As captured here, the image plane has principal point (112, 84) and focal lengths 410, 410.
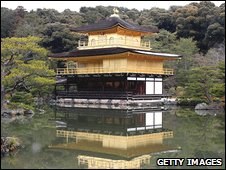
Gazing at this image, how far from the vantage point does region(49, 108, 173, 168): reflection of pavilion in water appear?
1256cm

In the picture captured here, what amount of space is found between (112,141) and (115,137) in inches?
45.2

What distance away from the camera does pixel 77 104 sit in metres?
35.9

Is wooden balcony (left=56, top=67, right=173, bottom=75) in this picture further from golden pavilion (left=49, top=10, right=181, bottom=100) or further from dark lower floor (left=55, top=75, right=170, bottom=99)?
dark lower floor (left=55, top=75, right=170, bottom=99)

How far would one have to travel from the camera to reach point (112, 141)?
16.1 meters

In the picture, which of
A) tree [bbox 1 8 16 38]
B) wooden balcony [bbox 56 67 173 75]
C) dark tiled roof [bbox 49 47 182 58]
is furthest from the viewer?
tree [bbox 1 8 16 38]

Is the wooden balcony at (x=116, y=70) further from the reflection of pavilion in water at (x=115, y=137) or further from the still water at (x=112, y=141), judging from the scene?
the still water at (x=112, y=141)

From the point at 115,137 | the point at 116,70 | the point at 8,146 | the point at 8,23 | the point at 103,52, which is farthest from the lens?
the point at 8,23

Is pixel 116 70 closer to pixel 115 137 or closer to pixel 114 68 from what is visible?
pixel 114 68

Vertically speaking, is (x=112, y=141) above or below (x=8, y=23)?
below

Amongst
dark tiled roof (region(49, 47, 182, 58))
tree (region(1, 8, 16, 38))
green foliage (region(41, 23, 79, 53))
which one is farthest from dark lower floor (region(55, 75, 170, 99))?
tree (region(1, 8, 16, 38))

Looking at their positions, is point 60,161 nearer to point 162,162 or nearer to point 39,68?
point 162,162

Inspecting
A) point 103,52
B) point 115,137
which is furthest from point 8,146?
point 103,52

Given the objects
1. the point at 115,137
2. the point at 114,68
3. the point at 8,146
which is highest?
the point at 114,68

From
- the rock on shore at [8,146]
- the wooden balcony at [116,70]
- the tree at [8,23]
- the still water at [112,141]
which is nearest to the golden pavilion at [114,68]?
the wooden balcony at [116,70]
